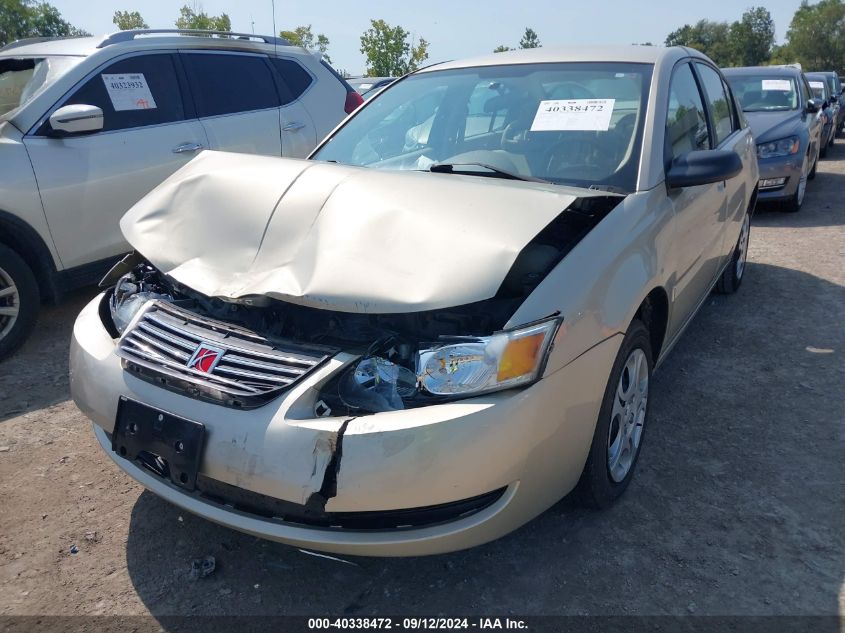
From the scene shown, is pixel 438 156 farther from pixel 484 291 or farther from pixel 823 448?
pixel 823 448

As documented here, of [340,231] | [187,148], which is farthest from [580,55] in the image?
[187,148]

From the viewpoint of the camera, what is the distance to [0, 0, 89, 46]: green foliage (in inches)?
A: 1347

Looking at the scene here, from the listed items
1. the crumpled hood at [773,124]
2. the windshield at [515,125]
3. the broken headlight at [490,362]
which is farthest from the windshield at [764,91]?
the broken headlight at [490,362]

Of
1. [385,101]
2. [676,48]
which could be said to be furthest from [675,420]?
[385,101]

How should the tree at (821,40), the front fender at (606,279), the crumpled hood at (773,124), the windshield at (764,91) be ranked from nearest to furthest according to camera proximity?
the front fender at (606,279), the crumpled hood at (773,124), the windshield at (764,91), the tree at (821,40)

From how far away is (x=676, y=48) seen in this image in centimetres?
373

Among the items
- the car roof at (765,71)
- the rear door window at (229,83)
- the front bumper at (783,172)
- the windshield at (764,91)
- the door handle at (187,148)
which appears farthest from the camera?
the car roof at (765,71)

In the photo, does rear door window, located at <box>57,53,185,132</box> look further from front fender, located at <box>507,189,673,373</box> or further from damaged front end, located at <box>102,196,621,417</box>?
front fender, located at <box>507,189,673,373</box>

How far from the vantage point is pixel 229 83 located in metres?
5.37

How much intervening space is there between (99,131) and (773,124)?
7.42 meters

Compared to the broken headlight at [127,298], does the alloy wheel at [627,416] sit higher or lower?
lower

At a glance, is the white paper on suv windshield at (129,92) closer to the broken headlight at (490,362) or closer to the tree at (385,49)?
the broken headlight at (490,362)

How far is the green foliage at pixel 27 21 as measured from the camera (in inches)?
1347

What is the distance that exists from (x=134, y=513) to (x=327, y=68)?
4.62 m
